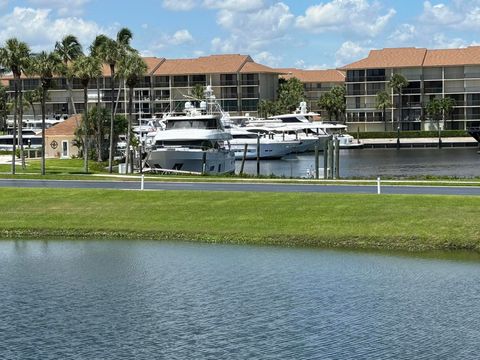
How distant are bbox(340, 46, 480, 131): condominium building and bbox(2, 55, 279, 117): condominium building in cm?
2116

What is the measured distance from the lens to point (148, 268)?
30.3 m

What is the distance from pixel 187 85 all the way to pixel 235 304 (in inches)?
6183

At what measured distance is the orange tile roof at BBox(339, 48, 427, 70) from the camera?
166750mm

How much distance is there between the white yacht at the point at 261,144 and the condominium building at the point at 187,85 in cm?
4301

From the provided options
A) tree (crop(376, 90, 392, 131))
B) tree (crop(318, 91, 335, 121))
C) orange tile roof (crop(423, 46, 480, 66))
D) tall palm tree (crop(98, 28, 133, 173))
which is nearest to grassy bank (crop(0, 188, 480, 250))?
tall palm tree (crop(98, 28, 133, 173))

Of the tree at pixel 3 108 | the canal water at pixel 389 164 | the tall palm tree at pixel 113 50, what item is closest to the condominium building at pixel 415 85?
the canal water at pixel 389 164

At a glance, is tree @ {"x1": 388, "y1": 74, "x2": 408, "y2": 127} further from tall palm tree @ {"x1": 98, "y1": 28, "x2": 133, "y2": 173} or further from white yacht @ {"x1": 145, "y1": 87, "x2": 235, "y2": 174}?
tall palm tree @ {"x1": 98, "y1": 28, "x2": 133, "y2": 173}

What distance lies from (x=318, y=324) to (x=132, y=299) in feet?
19.8

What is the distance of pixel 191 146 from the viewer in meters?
83.0

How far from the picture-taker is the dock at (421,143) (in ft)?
525

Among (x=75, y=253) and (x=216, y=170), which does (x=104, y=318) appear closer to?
(x=75, y=253)

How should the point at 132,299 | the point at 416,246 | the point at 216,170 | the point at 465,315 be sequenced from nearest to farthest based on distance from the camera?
1. the point at 465,315
2. the point at 132,299
3. the point at 416,246
4. the point at 216,170

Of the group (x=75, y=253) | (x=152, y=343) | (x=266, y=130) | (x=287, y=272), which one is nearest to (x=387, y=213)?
(x=287, y=272)

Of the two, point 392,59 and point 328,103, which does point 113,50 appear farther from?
point 328,103
